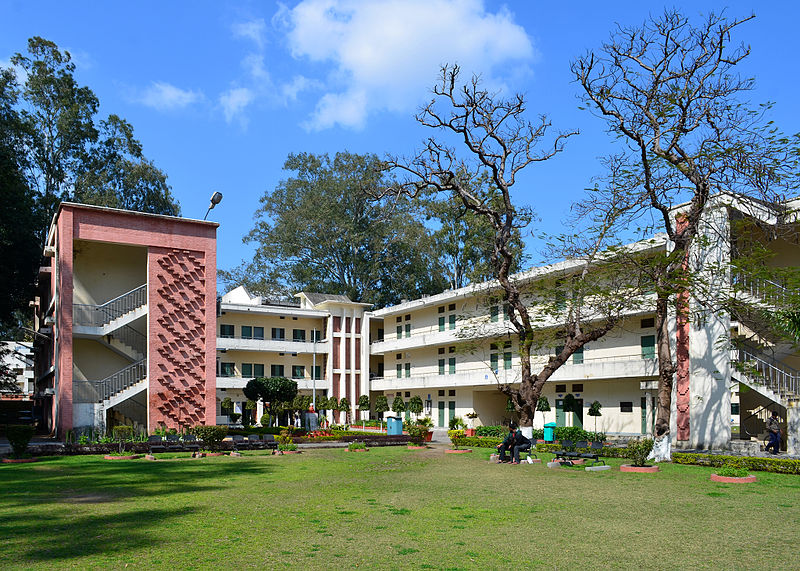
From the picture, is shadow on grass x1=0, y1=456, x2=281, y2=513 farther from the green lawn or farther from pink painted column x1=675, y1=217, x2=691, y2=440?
pink painted column x1=675, y1=217, x2=691, y2=440

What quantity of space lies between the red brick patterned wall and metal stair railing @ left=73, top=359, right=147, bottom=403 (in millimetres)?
1030

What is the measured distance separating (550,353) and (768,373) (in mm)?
15498

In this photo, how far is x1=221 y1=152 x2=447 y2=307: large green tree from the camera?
201 feet

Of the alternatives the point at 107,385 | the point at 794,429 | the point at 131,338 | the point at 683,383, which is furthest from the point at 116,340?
the point at 794,429

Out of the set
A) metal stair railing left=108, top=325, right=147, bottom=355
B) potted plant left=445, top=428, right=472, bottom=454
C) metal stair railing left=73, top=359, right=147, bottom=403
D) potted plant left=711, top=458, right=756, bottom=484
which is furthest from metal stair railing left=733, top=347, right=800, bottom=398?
metal stair railing left=108, top=325, right=147, bottom=355

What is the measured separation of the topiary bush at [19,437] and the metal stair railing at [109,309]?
895 centimetres

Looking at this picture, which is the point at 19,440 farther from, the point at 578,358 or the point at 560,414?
the point at 560,414

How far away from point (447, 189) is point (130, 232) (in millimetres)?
14960

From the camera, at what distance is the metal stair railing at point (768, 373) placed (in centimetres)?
2295

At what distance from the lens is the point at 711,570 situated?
770 centimetres

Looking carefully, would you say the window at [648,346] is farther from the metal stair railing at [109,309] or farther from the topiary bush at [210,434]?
the metal stair railing at [109,309]

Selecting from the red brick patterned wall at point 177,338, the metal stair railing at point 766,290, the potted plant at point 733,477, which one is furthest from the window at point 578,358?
the potted plant at point 733,477

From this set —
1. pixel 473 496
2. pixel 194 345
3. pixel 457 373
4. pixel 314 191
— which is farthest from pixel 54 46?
pixel 473 496

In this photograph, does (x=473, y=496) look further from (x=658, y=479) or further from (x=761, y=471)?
(x=761, y=471)
